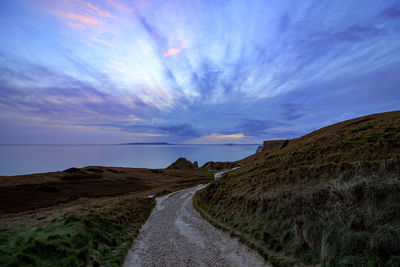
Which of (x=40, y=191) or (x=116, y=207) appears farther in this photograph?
(x=40, y=191)

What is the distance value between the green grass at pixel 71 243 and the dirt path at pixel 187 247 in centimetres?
124

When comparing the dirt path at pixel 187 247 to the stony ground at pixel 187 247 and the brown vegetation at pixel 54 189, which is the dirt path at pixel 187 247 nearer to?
the stony ground at pixel 187 247

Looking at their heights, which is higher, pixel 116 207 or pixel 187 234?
pixel 116 207

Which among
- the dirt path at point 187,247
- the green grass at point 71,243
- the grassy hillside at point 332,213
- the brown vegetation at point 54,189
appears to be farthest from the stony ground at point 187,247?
the brown vegetation at point 54,189

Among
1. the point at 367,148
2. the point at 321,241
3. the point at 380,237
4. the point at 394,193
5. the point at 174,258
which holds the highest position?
the point at 367,148

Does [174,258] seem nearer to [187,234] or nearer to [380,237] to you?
[187,234]

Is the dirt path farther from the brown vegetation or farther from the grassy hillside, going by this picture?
the brown vegetation

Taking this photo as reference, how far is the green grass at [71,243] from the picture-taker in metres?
8.55

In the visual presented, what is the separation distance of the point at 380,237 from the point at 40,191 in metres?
43.5

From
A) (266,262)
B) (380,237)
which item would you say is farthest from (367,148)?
(266,262)

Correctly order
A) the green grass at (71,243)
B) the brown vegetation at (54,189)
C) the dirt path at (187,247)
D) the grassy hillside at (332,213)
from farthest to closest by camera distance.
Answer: the brown vegetation at (54,189) → the dirt path at (187,247) → the green grass at (71,243) → the grassy hillside at (332,213)

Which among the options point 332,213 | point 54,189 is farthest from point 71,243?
point 54,189

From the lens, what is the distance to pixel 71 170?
173 ft

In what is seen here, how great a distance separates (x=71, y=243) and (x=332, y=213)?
1493 centimetres
